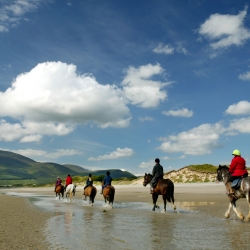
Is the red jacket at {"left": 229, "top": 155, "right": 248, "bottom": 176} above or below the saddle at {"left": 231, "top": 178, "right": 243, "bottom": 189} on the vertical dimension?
above

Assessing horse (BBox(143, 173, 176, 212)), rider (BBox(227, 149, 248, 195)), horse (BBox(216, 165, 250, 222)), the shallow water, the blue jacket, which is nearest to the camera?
the shallow water

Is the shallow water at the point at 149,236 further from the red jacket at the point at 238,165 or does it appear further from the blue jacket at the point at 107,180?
the blue jacket at the point at 107,180

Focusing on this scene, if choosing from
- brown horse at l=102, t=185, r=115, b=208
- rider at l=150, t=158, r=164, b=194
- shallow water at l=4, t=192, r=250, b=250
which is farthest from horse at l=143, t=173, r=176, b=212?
shallow water at l=4, t=192, r=250, b=250

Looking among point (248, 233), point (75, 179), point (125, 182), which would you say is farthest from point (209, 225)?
point (75, 179)

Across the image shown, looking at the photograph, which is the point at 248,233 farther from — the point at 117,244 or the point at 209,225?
the point at 117,244

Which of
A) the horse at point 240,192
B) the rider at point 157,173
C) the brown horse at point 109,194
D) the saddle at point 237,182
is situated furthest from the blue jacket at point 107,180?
the saddle at point 237,182

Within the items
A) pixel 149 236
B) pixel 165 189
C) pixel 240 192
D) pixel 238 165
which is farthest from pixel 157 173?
pixel 149 236

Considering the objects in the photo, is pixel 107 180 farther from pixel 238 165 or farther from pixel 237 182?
pixel 238 165

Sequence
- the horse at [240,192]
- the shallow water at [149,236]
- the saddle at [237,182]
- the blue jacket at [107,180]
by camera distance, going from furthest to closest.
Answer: the blue jacket at [107,180]
the saddle at [237,182]
the horse at [240,192]
the shallow water at [149,236]

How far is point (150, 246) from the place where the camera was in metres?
7.74

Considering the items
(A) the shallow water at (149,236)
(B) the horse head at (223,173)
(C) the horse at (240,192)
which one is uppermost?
(B) the horse head at (223,173)

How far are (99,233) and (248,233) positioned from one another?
4782 mm

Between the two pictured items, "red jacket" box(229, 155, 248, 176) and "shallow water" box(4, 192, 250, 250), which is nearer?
"shallow water" box(4, 192, 250, 250)

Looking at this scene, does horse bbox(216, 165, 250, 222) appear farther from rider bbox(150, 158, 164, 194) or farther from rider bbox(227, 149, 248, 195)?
rider bbox(150, 158, 164, 194)
